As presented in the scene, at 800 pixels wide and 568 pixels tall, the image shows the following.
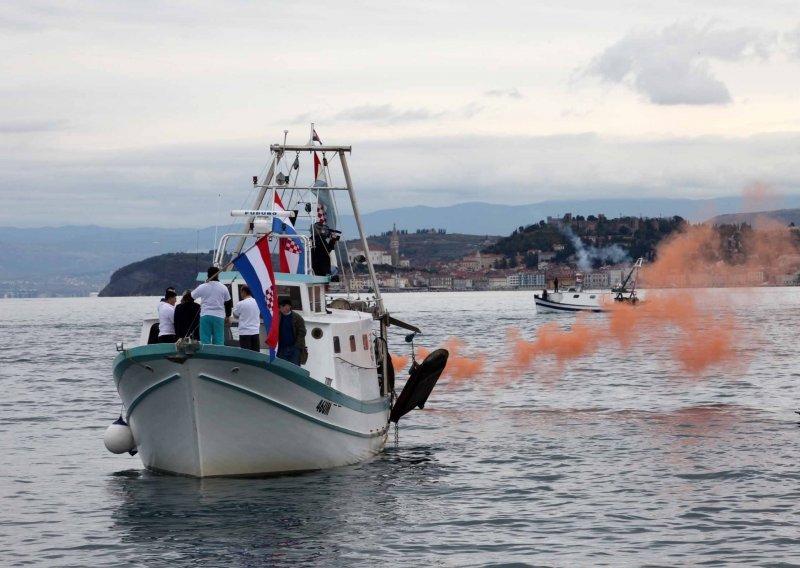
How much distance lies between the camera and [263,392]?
24594 mm

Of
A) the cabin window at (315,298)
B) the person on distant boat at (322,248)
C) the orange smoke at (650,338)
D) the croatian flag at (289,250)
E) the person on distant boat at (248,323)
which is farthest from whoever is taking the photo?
the orange smoke at (650,338)

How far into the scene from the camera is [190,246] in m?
30.3

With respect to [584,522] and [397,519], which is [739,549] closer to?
[584,522]

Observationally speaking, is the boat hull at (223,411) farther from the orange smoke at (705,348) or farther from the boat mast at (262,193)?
the orange smoke at (705,348)

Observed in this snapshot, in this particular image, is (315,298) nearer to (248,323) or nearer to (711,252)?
(248,323)

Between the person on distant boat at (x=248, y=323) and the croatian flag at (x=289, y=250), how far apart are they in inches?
171

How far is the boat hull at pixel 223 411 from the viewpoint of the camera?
79.0 feet

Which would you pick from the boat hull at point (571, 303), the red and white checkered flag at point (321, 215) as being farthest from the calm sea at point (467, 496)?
the boat hull at point (571, 303)

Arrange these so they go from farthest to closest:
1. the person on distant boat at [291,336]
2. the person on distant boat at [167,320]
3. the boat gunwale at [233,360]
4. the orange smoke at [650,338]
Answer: the orange smoke at [650,338]
the person on distant boat at [291,336]
the person on distant boat at [167,320]
the boat gunwale at [233,360]

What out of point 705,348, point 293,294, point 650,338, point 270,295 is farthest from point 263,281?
point 650,338

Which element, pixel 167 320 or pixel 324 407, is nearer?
pixel 167 320

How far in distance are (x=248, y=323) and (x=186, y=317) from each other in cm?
131

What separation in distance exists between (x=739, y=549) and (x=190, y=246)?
15.3m

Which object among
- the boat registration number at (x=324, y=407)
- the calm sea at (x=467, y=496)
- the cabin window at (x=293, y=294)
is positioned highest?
the cabin window at (x=293, y=294)
